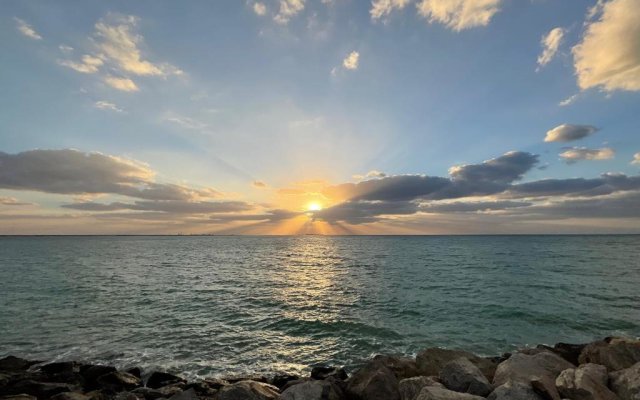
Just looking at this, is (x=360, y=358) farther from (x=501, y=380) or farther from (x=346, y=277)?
(x=346, y=277)

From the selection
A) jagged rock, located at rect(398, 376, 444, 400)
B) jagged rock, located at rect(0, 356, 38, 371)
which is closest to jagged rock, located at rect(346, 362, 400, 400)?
jagged rock, located at rect(398, 376, 444, 400)

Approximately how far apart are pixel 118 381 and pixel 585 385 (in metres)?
16.3

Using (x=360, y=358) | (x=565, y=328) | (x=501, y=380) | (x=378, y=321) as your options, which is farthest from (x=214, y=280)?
(x=501, y=380)

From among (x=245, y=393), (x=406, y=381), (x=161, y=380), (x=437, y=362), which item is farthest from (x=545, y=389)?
(x=161, y=380)

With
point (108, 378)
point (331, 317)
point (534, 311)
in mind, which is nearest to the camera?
point (108, 378)

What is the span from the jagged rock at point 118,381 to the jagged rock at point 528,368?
1369cm

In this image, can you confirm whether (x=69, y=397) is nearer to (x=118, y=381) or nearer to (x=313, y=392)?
(x=118, y=381)

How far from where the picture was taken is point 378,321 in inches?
1004

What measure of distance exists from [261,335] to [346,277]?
101ft

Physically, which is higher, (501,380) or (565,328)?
(501,380)

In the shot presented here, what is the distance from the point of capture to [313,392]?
10.7m

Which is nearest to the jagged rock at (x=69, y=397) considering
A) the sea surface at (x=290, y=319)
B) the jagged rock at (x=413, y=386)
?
the sea surface at (x=290, y=319)

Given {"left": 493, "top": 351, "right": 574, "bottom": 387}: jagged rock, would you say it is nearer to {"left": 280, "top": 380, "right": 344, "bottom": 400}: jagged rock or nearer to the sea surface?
{"left": 280, "top": 380, "right": 344, "bottom": 400}: jagged rock

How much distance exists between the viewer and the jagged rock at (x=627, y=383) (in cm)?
950
